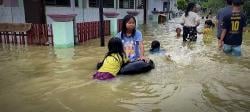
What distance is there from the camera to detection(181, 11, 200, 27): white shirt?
40.9ft

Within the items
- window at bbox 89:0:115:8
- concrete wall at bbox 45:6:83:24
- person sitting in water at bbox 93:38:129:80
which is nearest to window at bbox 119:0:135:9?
window at bbox 89:0:115:8

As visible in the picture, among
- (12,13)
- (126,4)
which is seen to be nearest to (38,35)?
(12,13)

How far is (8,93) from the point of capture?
19.1ft

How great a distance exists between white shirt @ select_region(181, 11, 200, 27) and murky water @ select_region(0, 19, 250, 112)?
10.2ft

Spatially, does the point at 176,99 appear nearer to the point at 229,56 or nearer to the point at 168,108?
the point at 168,108

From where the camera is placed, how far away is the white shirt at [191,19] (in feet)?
40.9

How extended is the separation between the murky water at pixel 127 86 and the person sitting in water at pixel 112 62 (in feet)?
0.60

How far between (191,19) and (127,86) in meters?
7.16

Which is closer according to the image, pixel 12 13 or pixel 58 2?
pixel 12 13

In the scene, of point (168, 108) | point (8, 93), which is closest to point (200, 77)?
point (168, 108)

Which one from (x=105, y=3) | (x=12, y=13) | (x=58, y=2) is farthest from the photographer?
(x=105, y=3)

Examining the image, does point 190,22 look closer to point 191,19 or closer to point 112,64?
point 191,19

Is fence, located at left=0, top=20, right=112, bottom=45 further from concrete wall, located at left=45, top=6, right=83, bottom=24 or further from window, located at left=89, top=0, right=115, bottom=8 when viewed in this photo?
window, located at left=89, top=0, right=115, bottom=8

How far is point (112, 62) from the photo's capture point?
6.75 meters
